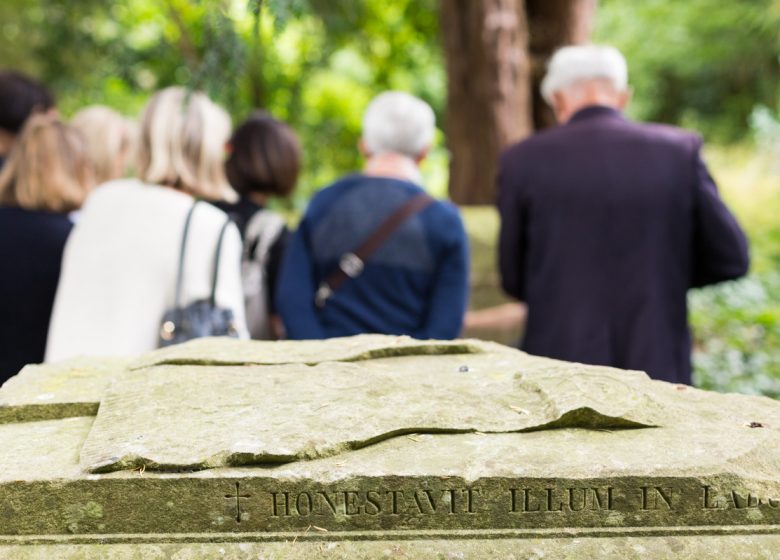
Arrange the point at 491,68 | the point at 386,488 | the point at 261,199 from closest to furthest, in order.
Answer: the point at 386,488
the point at 261,199
the point at 491,68

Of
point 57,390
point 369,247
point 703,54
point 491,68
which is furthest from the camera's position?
point 703,54

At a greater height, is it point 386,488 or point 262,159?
point 262,159

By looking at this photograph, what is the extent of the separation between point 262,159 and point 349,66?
34.7 ft

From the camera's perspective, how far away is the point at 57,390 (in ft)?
7.51

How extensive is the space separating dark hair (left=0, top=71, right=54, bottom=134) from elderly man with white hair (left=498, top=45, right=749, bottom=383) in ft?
7.93

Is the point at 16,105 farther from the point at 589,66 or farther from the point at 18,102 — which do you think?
the point at 589,66

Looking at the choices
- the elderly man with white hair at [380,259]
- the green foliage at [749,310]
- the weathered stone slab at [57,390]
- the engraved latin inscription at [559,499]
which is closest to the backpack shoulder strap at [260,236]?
the elderly man with white hair at [380,259]

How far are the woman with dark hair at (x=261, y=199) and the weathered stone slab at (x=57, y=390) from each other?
1.10 m

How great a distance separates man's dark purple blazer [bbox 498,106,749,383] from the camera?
3.32 m

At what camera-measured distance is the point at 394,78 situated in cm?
1211

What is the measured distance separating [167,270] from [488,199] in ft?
13.6

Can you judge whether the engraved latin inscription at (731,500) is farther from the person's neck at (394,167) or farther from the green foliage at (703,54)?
the green foliage at (703,54)

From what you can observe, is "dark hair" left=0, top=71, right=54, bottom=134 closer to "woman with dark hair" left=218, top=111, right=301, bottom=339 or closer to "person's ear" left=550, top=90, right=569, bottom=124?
"woman with dark hair" left=218, top=111, right=301, bottom=339

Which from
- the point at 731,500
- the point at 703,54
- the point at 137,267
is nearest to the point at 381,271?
the point at 137,267
